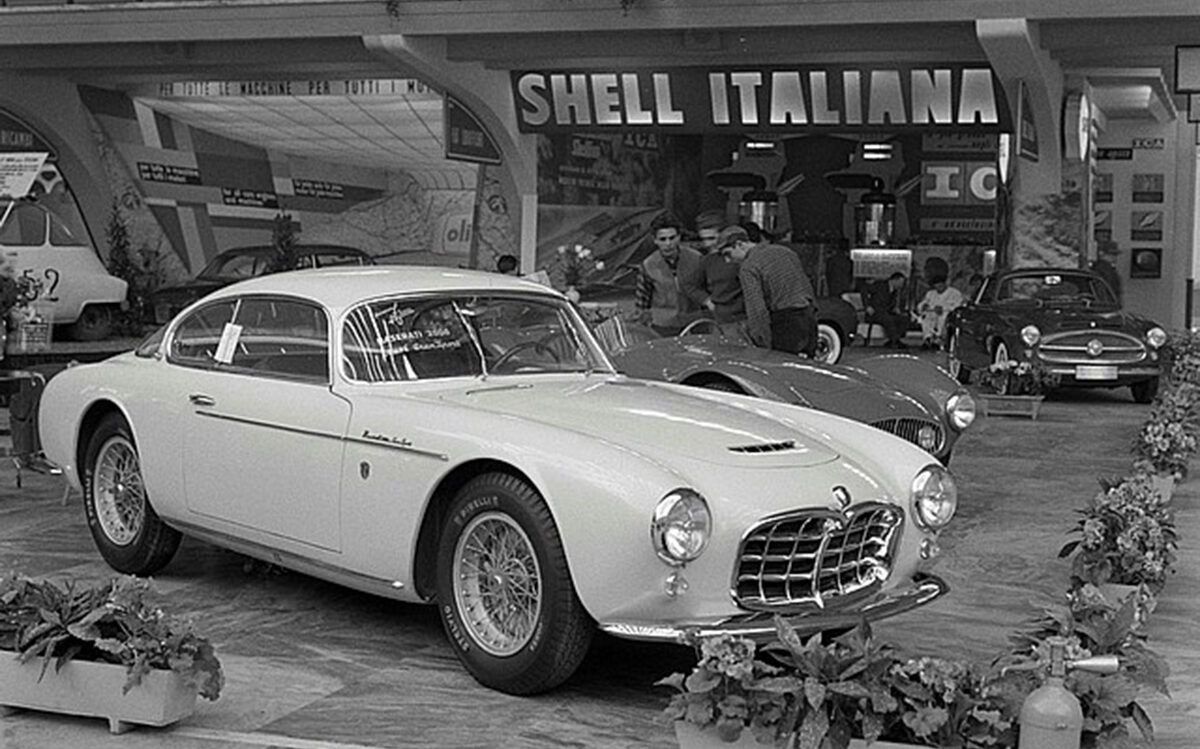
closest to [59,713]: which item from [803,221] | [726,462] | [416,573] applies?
[416,573]

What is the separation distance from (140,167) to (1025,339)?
45.4 feet

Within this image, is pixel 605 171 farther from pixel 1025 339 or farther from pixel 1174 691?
pixel 1174 691

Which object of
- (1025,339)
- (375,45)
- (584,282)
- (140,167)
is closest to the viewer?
(1025,339)

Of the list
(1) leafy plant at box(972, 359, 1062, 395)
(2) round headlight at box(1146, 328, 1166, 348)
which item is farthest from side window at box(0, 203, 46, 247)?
(2) round headlight at box(1146, 328, 1166, 348)

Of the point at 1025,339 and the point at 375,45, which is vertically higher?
the point at 375,45

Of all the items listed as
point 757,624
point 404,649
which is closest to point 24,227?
point 404,649

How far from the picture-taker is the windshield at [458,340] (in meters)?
6.35

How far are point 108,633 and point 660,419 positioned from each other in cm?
199

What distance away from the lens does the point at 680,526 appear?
16.7ft

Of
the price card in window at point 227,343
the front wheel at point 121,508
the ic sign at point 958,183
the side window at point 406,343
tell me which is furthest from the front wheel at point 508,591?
the ic sign at point 958,183

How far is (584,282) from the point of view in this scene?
21688 millimetres

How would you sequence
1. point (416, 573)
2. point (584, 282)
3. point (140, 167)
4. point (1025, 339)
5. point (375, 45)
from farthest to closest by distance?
point (140, 167), point (584, 282), point (375, 45), point (1025, 339), point (416, 573)

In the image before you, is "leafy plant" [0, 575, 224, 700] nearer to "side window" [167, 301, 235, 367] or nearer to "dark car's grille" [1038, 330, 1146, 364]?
"side window" [167, 301, 235, 367]

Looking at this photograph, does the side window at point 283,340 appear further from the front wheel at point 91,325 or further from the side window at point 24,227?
the front wheel at point 91,325
